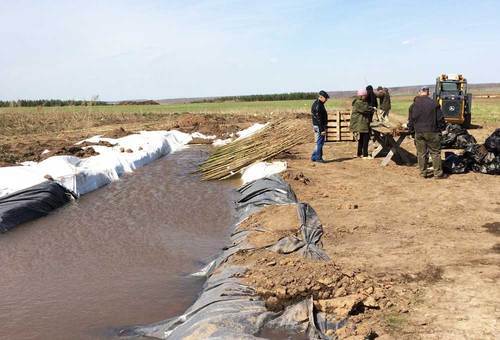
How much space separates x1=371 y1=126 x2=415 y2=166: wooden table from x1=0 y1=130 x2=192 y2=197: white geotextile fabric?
6392 mm

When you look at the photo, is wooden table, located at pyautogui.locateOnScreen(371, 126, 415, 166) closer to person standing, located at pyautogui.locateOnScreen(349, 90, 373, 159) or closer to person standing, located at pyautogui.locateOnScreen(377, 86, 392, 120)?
person standing, located at pyautogui.locateOnScreen(349, 90, 373, 159)

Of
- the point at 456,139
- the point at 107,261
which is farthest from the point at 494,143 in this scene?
the point at 107,261

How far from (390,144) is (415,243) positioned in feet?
19.6

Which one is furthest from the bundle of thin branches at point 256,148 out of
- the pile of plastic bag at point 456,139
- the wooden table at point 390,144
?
the pile of plastic bag at point 456,139

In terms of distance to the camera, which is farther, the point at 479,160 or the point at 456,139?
the point at 456,139

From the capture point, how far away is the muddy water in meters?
4.49

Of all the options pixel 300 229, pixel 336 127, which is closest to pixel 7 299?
pixel 300 229

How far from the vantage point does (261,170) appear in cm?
1023

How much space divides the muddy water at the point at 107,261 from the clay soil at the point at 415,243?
4.37 ft

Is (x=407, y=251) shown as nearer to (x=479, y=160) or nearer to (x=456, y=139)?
(x=479, y=160)

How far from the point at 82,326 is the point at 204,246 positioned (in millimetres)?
2392

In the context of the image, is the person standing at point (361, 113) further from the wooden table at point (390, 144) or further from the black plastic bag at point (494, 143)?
the black plastic bag at point (494, 143)

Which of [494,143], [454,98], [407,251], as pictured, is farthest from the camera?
[454,98]

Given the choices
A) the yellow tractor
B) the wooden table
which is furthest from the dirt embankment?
the yellow tractor
